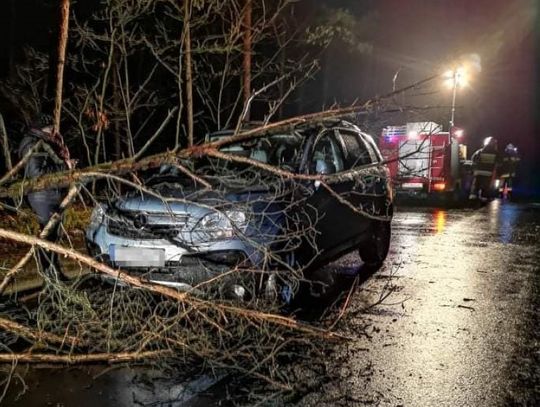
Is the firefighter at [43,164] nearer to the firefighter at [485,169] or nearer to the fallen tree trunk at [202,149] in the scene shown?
the fallen tree trunk at [202,149]

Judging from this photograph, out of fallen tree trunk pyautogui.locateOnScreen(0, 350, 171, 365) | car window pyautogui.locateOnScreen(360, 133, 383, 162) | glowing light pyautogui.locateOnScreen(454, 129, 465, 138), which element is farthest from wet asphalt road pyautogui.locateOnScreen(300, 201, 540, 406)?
glowing light pyautogui.locateOnScreen(454, 129, 465, 138)

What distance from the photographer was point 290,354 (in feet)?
12.3

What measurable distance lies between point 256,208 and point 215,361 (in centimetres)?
139

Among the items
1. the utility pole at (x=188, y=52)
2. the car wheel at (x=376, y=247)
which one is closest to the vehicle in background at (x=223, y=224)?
the car wheel at (x=376, y=247)

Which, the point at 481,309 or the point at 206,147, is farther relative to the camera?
the point at 481,309

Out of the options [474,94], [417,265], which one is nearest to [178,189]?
[417,265]

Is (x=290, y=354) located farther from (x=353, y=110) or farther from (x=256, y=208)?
(x=353, y=110)

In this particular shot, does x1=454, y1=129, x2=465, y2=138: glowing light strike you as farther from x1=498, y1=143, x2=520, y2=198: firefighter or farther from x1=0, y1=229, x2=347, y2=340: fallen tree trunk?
x1=0, y1=229, x2=347, y2=340: fallen tree trunk

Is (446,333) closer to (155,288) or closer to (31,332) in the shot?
(155,288)

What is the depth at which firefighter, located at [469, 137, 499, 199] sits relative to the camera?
19.7 metres

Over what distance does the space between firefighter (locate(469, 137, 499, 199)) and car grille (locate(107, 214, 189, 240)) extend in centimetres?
1734

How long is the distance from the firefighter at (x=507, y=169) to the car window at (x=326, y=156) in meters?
18.1

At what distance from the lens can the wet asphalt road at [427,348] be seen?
10.7 feet

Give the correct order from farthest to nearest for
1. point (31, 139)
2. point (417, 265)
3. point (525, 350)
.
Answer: point (417, 265), point (31, 139), point (525, 350)
